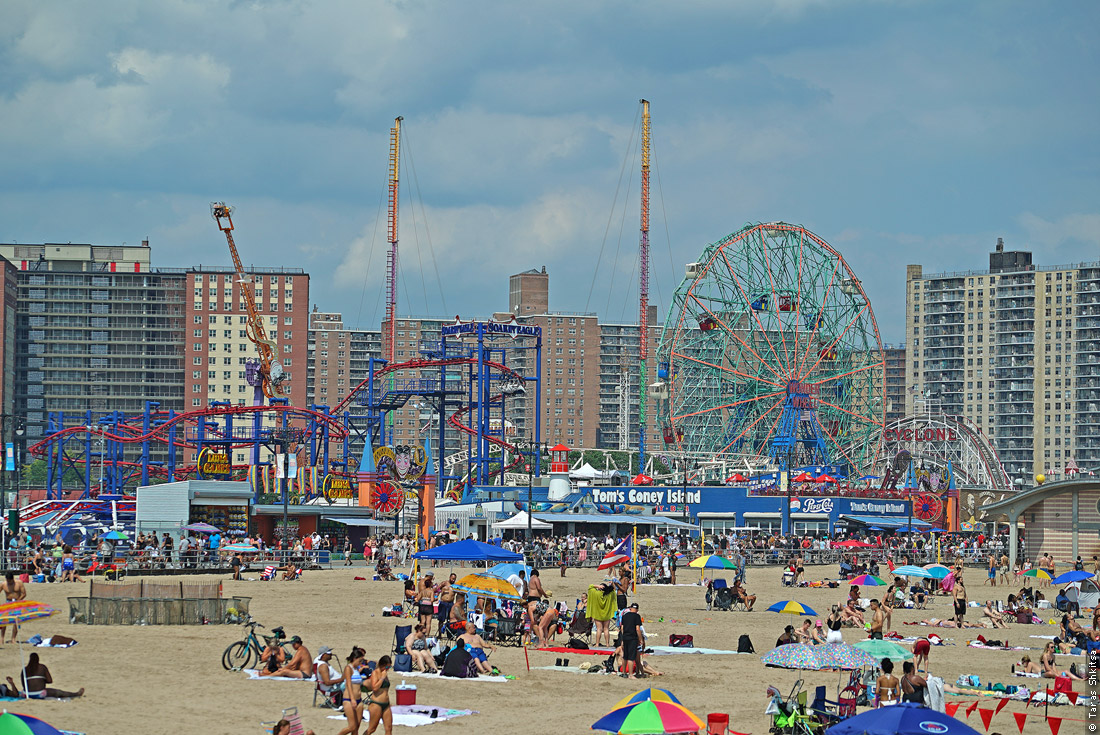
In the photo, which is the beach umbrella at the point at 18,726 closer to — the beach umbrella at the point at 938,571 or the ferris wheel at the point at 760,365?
the beach umbrella at the point at 938,571

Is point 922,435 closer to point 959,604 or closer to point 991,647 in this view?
point 959,604

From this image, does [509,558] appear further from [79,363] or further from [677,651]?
[79,363]

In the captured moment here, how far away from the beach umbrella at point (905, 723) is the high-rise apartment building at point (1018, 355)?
161 m

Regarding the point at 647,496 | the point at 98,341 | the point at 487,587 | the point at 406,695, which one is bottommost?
the point at 647,496

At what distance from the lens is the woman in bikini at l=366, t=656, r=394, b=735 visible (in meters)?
16.1

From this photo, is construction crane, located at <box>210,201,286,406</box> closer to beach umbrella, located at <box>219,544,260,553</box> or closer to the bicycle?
beach umbrella, located at <box>219,544,260,553</box>

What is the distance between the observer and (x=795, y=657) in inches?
828

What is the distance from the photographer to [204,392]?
166m

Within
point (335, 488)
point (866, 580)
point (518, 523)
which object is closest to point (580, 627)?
point (866, 580)

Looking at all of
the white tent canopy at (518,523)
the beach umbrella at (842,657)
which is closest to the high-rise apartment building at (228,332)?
the white tent canopy at (518,523)

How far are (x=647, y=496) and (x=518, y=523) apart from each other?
18.9 m

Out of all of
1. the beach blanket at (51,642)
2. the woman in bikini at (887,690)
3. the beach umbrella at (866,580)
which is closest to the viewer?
the woman in bikini at (887,690)

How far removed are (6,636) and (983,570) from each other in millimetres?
44160

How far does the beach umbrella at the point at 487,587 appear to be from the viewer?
26125mm
